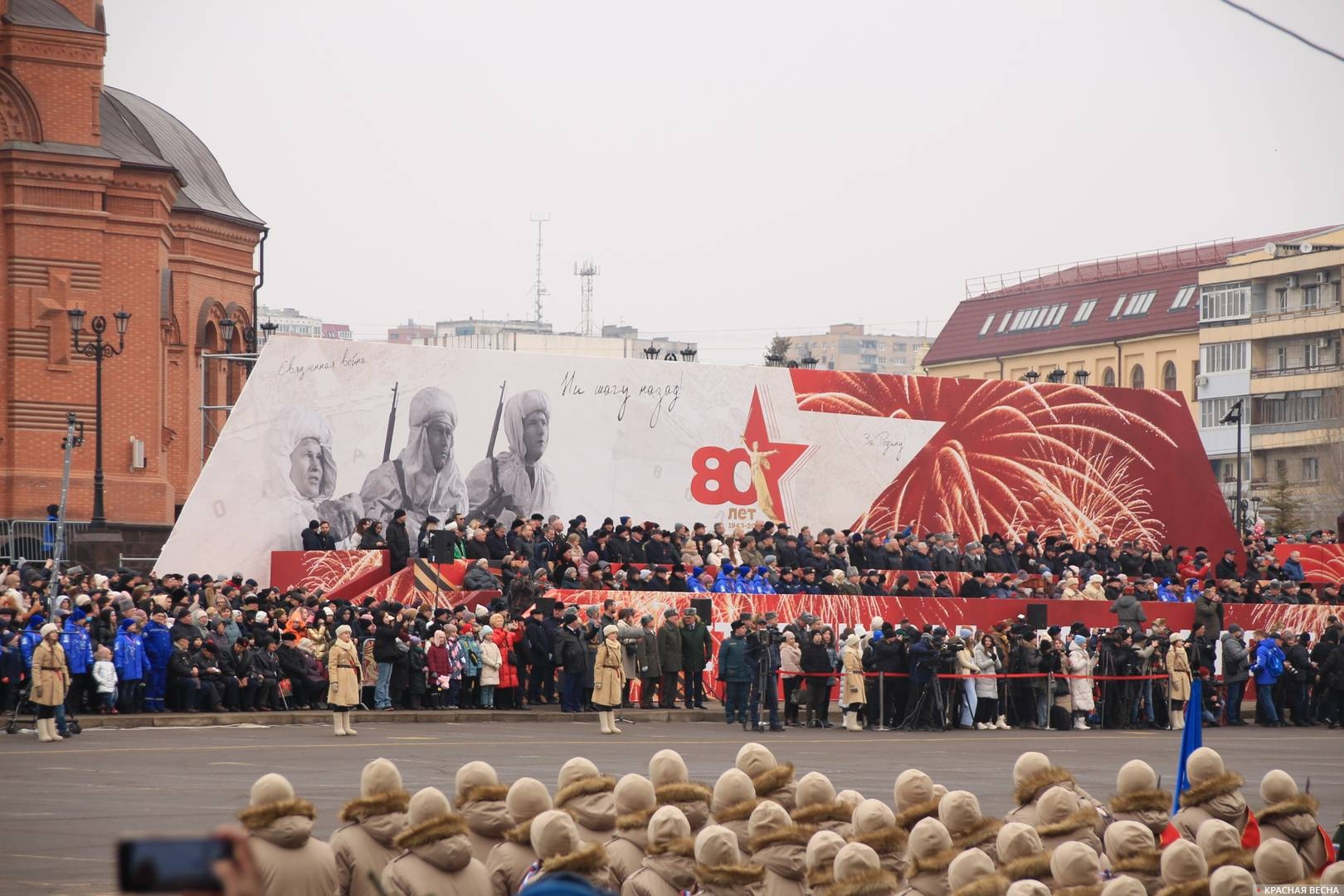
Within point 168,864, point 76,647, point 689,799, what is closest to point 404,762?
point 76,647

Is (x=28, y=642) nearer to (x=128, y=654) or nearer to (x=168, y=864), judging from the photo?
(x=128, y=654)

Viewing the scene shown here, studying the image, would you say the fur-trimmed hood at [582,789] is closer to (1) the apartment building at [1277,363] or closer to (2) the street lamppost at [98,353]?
(2) the street lamppost at [98,353]

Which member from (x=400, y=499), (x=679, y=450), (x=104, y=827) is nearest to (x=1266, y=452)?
(x=679, y=450)

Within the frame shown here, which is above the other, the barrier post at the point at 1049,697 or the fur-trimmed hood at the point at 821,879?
the fur-trimmed hood at the point at 821,879

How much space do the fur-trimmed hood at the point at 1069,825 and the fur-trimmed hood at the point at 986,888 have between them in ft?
5.60

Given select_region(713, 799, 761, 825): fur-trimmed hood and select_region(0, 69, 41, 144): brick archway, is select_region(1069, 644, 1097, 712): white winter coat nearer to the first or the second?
select_region(713, 799, 761, 825): fur-trimmed hood

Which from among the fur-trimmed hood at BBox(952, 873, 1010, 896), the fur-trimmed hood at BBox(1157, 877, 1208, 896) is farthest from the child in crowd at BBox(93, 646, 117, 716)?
the fur-trimmed hood at BBox(1157, 877, 1208, 896)

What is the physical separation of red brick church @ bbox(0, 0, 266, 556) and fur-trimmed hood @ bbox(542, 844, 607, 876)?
32316 mm

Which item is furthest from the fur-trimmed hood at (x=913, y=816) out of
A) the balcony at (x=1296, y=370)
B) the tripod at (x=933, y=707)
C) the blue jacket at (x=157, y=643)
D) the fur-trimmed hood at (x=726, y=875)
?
the balcony at (x=1296, y=370)

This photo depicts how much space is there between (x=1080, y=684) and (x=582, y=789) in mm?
21150

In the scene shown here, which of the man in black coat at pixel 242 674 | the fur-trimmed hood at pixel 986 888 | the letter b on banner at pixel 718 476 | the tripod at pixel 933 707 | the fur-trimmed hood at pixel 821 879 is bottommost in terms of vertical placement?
the tripod at pixel 933 707

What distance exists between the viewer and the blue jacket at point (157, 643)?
24.3 m

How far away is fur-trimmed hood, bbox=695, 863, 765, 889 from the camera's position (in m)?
8.55

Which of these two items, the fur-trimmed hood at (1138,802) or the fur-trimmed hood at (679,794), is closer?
the fur-trimmed hood at (679,794)
